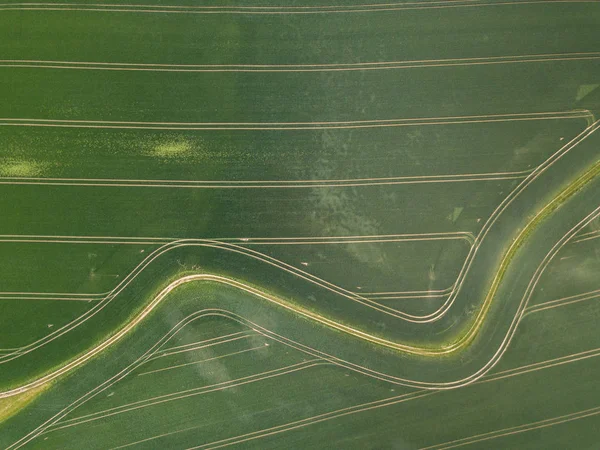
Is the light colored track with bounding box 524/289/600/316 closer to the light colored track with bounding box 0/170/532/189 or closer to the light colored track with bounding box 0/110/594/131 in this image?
the light colored track with bounding box 0/170/532/189

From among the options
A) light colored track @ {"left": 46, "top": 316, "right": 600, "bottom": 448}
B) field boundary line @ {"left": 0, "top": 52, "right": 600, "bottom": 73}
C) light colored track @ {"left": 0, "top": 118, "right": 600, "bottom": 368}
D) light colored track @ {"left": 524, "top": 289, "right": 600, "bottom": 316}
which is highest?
field boundary line @ {"left": 0, "top": 52, "right": 600, "bottom": 73}

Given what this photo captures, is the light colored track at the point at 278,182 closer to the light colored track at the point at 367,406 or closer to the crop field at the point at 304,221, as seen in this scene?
the crop field at the point at 304,221

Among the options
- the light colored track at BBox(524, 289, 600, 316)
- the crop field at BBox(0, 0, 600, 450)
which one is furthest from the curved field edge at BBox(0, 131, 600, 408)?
the light colored track at BBox(524, 289, 600, 316)

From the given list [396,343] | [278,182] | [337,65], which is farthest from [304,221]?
[337,65]

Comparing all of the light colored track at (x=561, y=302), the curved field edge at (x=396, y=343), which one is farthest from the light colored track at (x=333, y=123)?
the light colored track at (x=561, y=302)

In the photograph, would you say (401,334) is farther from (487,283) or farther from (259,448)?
(259,448)

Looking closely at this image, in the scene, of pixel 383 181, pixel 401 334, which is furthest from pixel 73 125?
pixel 401 334

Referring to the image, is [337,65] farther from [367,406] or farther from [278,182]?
[367,406]
